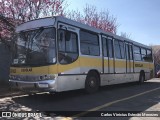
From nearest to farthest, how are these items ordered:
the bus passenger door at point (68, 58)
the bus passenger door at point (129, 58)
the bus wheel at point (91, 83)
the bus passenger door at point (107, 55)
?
the bus passenger door at point (68, 58) → the bus wheel at point (91, 83) → the bus passenger door at point (107, 55) → the bus passenger door at point (129, 58)

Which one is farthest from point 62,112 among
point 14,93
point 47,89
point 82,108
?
point 14,93

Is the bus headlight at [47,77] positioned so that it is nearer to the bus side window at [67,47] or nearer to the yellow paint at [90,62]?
the bus side window at [67,47]

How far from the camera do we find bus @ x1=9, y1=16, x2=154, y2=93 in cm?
1159

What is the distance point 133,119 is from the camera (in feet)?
29.3

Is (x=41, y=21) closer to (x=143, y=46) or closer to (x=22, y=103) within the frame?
(x=22, y=103)

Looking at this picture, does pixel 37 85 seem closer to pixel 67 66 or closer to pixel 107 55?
pixel 67 66

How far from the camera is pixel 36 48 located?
11953 mm

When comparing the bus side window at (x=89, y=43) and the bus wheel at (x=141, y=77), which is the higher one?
the bus side window at (x=89, y=43)

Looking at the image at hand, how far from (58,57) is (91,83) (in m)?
3.05

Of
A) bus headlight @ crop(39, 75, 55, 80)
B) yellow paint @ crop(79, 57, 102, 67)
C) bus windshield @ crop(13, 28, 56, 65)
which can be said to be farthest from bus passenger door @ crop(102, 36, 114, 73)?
bus headlight @ crop(39, 75, 55, 80)

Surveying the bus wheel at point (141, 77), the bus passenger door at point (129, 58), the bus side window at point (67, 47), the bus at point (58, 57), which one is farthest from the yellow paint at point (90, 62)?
the bus wheel at point (141, 77)

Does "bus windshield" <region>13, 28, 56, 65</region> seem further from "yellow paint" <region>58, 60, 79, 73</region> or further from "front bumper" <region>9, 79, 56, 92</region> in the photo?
"front bumper" <region>9, 79, 56, 92</region>

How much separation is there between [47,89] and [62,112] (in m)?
1.89

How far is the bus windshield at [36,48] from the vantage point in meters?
11.6
